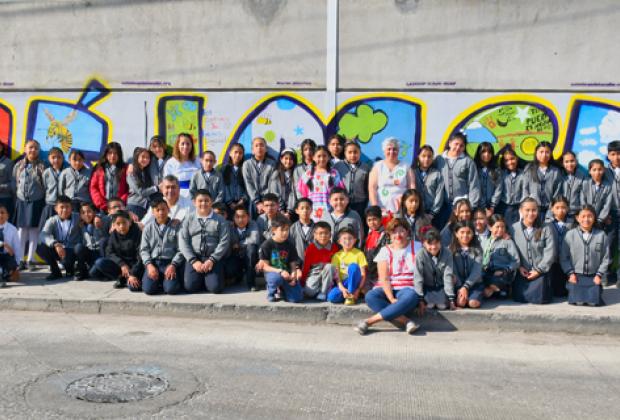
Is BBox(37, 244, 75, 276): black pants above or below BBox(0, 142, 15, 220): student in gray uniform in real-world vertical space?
below

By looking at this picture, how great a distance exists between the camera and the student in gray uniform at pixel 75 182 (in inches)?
390

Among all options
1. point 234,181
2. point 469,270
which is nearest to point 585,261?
point 469,270

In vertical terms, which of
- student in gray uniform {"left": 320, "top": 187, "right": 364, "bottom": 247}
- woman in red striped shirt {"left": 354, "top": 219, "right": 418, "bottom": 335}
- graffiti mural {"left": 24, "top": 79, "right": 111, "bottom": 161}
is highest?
graffiti mural {"left": 24, "top": 79, "right": 111, "bottom": 161}

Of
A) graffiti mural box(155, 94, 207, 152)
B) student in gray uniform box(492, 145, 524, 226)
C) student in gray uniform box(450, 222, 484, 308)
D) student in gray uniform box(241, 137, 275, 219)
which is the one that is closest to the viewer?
student in gray uniform box(450, 222, 484, 308)

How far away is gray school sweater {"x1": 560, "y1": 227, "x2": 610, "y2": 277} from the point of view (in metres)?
7.85

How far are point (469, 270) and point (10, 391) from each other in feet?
16.1

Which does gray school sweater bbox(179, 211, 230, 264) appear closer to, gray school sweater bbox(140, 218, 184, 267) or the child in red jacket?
gray school sweater bbox(140, 218, 184, 267)

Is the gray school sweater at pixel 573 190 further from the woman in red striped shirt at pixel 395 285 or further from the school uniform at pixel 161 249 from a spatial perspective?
the school uniform at pixel 161 249

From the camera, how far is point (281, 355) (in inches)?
245

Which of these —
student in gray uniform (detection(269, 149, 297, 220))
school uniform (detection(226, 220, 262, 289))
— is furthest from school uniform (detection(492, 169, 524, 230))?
school uniform (detection(226, 220, 262, 289))

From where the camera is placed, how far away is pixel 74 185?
9.91 m

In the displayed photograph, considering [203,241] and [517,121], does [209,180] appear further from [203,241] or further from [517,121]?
[517,121]

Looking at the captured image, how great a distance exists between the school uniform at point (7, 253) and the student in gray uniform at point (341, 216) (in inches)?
166

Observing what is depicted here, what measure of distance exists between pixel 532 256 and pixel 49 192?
22.6ft
